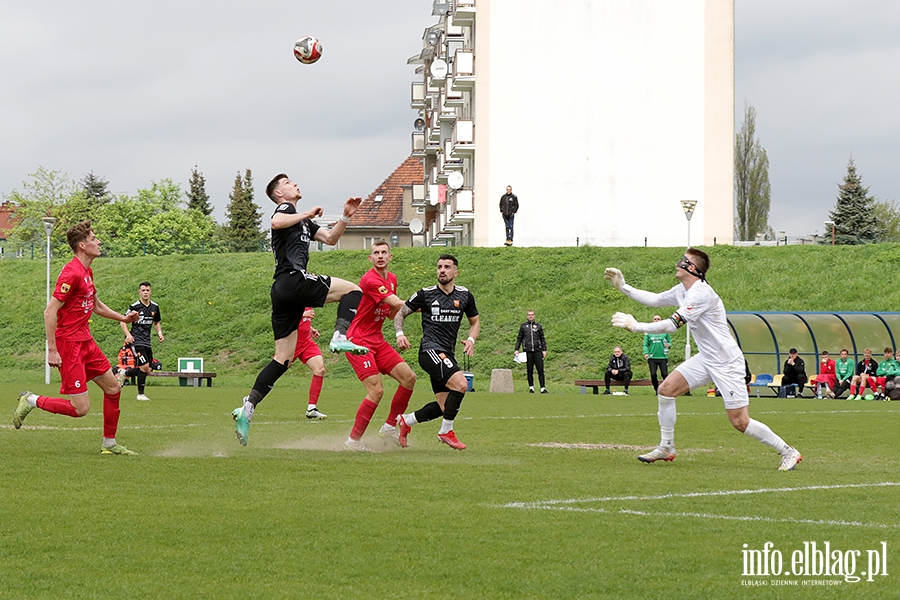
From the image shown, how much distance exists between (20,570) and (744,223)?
8875 cm

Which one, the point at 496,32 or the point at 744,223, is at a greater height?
the point at 496,32

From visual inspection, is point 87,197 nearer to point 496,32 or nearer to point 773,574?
point 496,32

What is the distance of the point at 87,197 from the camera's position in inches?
4195

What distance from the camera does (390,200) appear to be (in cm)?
10112

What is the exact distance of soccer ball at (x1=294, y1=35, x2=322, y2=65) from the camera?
1683cm

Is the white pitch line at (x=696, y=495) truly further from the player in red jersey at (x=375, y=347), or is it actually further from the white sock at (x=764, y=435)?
the player in red jersey at (x=375, y=347)

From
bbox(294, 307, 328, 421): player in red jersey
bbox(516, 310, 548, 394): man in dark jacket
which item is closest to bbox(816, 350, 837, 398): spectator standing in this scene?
bbox(516, 310, 548, 394): man in dark jacket

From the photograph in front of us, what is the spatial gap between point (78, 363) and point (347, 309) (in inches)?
104

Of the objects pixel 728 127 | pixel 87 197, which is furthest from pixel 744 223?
pixel 87 197

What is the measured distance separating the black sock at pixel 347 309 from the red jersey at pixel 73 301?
2.38 meters

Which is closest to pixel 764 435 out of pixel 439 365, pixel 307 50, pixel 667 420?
pixel 667 420

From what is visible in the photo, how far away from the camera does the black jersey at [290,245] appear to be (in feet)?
39.5

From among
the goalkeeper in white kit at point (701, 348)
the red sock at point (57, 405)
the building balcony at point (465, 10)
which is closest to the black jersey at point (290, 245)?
the red sock at point (57, 405)

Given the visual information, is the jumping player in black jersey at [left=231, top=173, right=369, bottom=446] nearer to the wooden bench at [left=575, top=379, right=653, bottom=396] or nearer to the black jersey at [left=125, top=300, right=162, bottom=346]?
the black jersey at [left=125, top=300, right=162, bottom=346]
